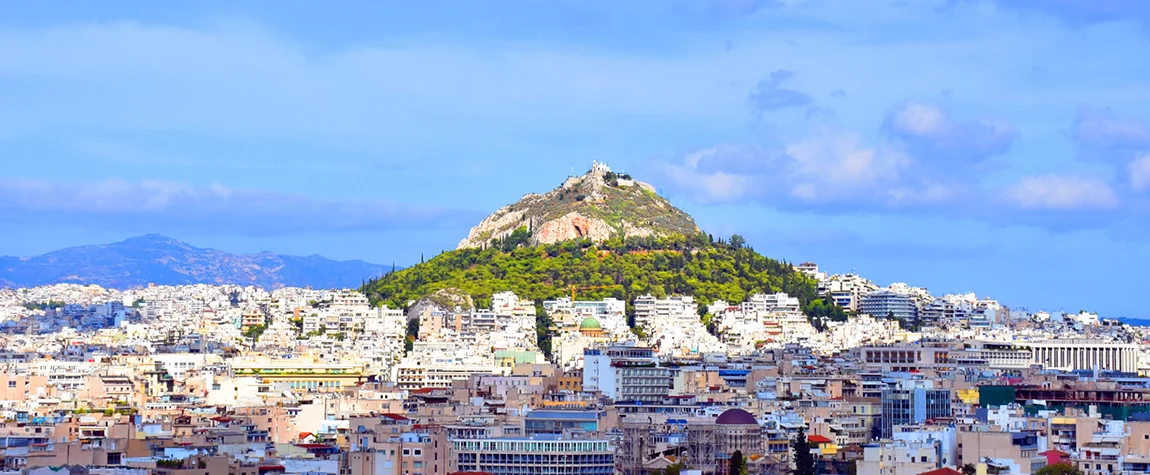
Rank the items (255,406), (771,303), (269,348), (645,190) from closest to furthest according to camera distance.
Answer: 1. (255,406)
2. (269,348)
3. (771,303)
4. (645,190)

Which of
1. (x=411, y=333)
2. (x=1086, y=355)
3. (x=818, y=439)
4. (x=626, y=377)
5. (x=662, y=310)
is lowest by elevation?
(x=818, y=439)

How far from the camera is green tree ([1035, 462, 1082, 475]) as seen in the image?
6644 centimetres

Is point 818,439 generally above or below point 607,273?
below

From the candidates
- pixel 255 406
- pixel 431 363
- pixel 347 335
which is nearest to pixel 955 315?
pixel 347 335

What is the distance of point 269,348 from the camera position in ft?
424

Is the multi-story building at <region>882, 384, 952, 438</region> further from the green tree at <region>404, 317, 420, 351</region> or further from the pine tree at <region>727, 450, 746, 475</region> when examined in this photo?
the green tree at <region>404, 317, 420, 351</region>

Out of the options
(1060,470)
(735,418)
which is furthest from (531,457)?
(1060,470)

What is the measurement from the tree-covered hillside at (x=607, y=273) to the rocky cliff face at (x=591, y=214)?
71.3 inches

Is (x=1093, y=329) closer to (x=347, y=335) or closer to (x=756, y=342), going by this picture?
(x=756, y=342)

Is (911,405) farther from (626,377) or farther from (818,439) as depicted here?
(626,377)

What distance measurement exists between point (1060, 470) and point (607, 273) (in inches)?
3641

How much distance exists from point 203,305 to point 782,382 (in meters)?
83.1

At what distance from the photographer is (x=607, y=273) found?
6245 inches

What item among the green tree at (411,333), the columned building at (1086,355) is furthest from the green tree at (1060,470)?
the green tree at (411,333)
